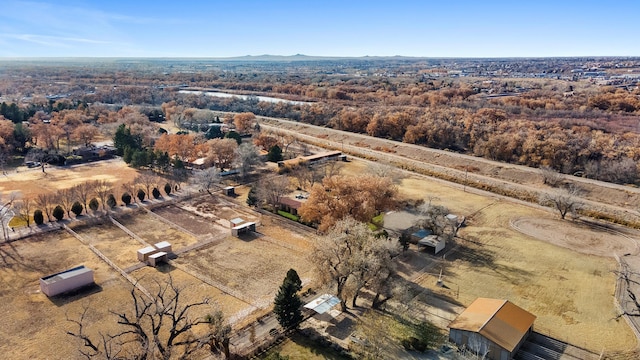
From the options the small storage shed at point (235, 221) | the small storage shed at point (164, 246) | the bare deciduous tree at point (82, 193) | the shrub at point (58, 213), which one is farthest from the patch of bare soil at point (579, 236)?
the shrub at point (58, 213)

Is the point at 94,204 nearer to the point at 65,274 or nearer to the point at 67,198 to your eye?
the point at 67,198

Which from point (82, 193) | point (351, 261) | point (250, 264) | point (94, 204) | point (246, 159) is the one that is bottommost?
point (250, 264)

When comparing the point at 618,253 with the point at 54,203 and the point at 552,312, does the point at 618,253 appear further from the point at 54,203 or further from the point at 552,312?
the point at 54,203

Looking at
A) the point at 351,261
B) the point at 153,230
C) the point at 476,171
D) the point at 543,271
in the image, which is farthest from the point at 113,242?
the point at 476,171

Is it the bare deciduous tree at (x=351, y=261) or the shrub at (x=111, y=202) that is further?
the shrub at (x=111, y=202)

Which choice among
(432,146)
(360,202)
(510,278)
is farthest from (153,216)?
(432,146)

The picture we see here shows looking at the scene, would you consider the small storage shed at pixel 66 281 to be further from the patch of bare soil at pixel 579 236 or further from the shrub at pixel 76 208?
the patch of bare soil at pixel 579 236
